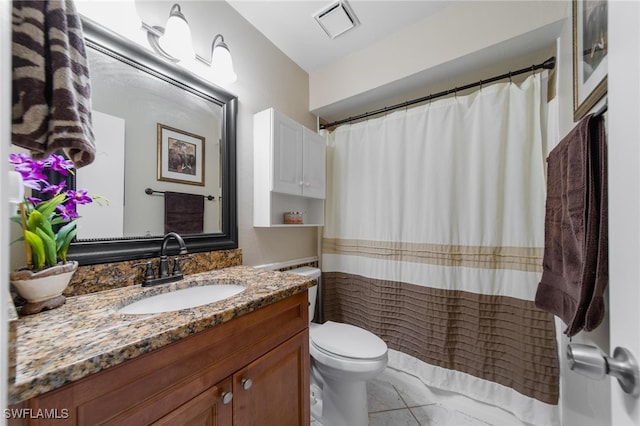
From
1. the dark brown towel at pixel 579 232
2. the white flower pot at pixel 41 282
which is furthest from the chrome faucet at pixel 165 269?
the dark brown towel at pixel 579 232

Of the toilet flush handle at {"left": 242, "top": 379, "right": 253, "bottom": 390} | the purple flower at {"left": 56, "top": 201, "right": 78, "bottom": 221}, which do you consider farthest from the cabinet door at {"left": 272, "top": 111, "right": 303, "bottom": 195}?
the toilet flush handle at {"left": 242, "top": 379, "right": 253, "bottom": 390}

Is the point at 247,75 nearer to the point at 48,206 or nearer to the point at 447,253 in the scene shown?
the point at 48,206

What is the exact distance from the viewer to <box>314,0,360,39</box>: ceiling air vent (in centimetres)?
138

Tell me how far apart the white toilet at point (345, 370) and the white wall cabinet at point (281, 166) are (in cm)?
77

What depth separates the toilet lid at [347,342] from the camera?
4.01ft

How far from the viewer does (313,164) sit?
178 centimetres

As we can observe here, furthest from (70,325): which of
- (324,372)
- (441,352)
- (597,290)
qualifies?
(441,352)

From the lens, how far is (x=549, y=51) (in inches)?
52.3

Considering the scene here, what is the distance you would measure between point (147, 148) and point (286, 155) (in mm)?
744

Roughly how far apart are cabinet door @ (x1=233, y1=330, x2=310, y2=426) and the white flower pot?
59cm

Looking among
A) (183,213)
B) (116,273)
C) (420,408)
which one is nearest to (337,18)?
(183,213)

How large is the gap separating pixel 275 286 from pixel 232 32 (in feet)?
4.89

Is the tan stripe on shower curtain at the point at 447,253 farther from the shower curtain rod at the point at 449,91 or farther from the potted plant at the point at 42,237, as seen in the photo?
the potted plant at the point at 42,237

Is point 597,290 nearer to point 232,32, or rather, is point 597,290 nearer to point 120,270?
→ point 120,270
